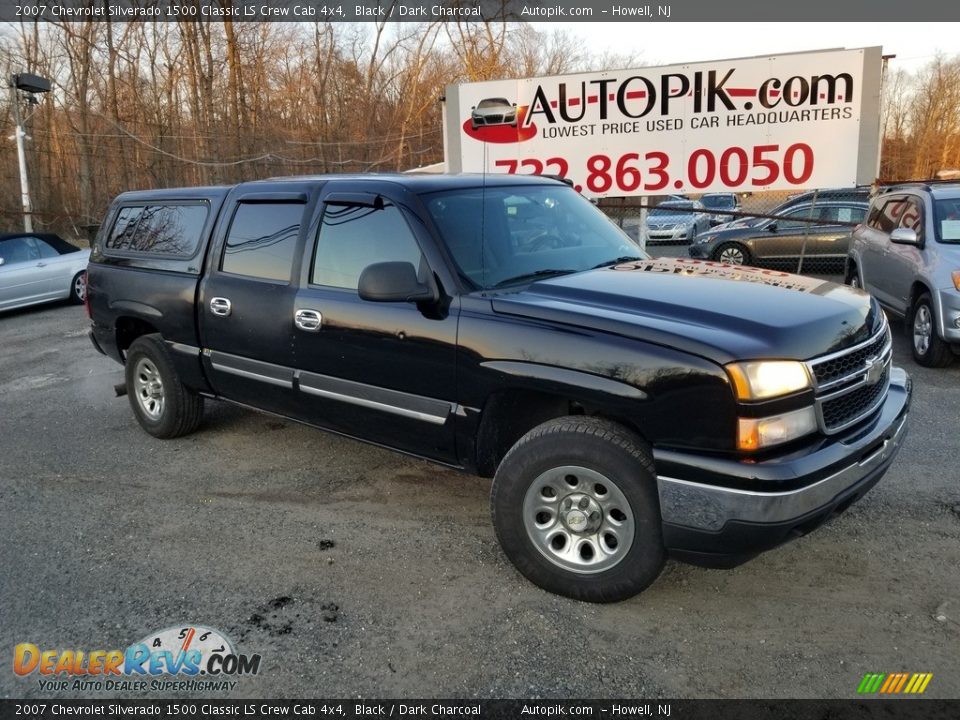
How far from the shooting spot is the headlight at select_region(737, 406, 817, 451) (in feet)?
8.79

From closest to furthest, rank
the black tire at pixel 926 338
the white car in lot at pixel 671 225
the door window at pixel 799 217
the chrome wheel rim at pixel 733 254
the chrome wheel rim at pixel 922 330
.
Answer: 1. the black tire at pixel 926 338
2. the chrome wheel rim at pixel 922 330
3. the door window at pixel 799 217
4. the chrome wheel rim at pixel 733 254
5. the white car in lot at pixel 671 225

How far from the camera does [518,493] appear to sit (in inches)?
125

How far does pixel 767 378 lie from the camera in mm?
2707

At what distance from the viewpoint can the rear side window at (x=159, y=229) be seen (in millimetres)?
5000

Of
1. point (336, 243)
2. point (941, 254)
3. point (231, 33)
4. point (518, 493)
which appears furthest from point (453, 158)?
point (231, 33)

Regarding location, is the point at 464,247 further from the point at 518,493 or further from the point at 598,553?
the point at 598,553

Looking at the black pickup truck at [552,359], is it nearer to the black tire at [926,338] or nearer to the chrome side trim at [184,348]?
the chrome side trim at [184,348]

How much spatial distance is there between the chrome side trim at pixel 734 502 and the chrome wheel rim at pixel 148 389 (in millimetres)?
4002

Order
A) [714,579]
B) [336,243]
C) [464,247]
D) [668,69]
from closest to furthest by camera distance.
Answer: [714,579]
[464,247]
[336,243]
[668,69]

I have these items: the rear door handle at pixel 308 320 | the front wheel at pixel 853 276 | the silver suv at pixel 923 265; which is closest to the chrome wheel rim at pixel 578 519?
the rear door handle at pixel 308 320

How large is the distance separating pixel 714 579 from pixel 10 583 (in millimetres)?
3306

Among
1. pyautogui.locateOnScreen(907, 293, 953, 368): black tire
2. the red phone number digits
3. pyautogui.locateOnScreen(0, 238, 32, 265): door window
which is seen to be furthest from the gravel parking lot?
pyautogui.locateOnScreen(0, 238, 32, 265): door window

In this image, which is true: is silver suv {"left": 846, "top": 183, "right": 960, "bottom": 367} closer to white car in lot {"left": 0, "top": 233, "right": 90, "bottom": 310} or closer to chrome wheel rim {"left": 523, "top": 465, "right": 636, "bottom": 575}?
chrome wheel rim {"left": 523, "top": 465, "right": 636, "bottom": 575}

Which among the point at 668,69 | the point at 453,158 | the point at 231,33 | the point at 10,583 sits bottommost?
the point at 10,583
